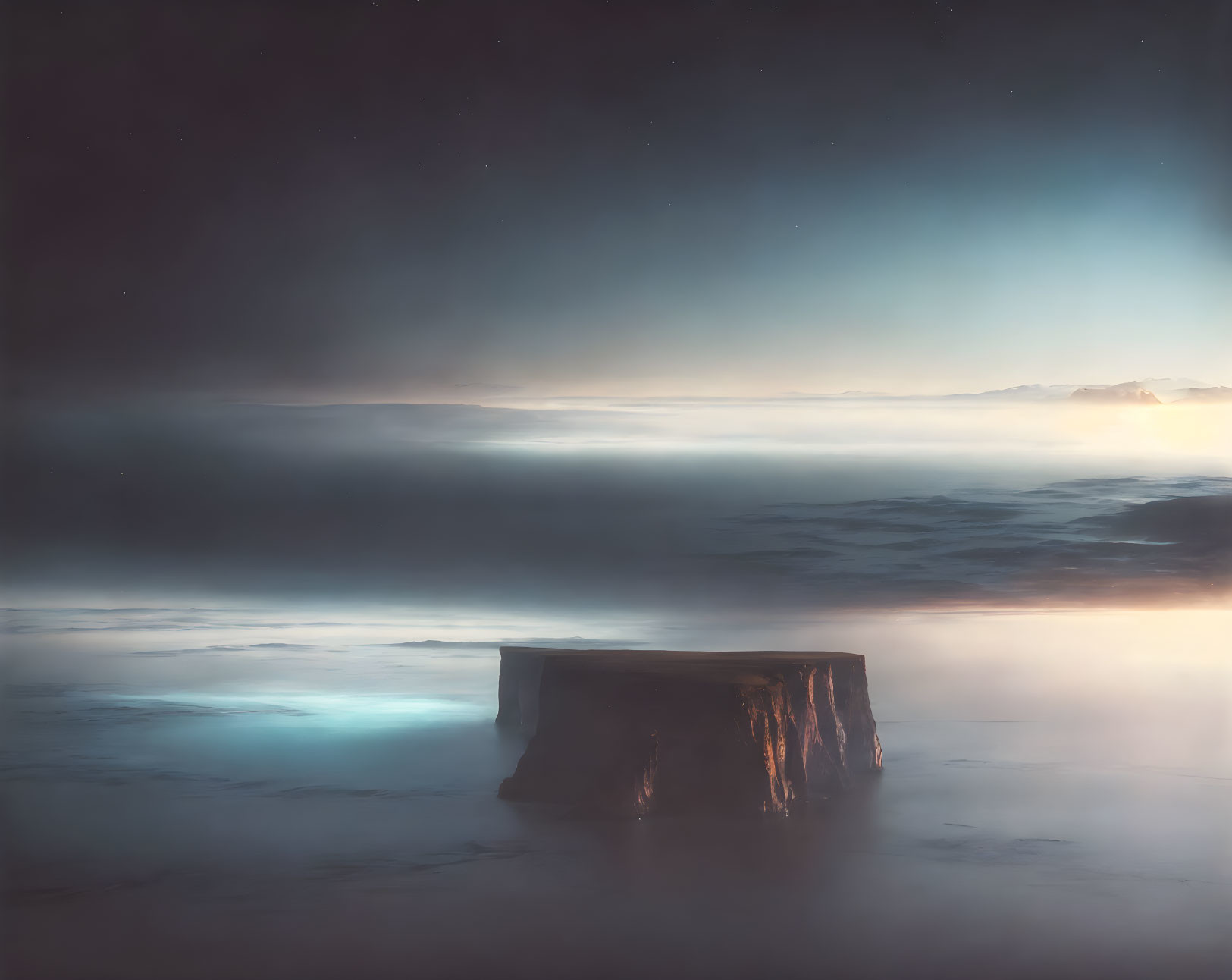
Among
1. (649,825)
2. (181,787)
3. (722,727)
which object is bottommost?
(181,787)

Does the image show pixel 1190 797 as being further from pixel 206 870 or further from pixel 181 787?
pixel 181 787

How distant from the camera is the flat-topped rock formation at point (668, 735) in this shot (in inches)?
706

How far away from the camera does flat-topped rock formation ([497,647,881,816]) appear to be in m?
17.9

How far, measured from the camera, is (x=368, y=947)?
53.7 feet

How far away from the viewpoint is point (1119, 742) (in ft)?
117

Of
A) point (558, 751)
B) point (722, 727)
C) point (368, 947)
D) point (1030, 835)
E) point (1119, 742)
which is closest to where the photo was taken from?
point (368, 947)

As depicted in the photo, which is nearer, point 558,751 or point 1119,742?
point 558,751

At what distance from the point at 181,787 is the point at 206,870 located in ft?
41.4

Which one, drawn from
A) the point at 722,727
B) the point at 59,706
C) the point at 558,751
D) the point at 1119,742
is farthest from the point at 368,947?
the point at 1119,742

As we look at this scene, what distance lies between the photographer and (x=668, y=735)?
1820cm

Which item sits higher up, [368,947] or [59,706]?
[59,706]

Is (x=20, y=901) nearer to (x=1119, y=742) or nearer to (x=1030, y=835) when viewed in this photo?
(x=1030, y=835)

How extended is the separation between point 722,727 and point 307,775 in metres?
18.2

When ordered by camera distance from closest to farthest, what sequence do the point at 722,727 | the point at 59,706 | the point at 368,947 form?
the point at 368,947 < the point at 722,727 < the point at 59,706
